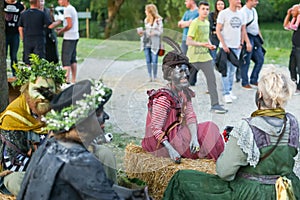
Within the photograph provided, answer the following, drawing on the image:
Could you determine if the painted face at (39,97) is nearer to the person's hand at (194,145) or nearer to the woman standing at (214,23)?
the person's hand at (194,145)

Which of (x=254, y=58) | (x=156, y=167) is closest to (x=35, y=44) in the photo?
(x=254, y=58)

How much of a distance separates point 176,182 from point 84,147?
3.37ft

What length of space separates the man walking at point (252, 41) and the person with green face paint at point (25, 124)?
537 cm

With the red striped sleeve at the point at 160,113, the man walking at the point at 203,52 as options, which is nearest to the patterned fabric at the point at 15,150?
the red striped sleeve at the point at 160,113

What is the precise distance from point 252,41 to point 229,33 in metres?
1.06

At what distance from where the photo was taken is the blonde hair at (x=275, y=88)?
10.1 ft

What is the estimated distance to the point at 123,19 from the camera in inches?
823

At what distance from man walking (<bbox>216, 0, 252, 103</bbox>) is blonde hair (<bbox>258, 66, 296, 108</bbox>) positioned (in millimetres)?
4450

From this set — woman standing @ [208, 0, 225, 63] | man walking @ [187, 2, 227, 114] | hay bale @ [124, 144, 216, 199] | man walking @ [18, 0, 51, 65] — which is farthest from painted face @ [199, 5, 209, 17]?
hay bale @ [124, 144, 216, 199]

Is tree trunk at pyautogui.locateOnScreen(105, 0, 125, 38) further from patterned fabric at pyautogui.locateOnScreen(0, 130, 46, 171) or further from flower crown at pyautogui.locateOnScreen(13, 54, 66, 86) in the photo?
patterned fabric at pyautogui.locateOnScreen(0, 130, 46, 171)

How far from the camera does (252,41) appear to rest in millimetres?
8594

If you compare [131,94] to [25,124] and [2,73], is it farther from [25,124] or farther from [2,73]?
[25,124]

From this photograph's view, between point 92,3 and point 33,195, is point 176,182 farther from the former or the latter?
point 92,3

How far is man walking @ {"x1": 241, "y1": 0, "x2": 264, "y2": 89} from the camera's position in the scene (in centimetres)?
846
